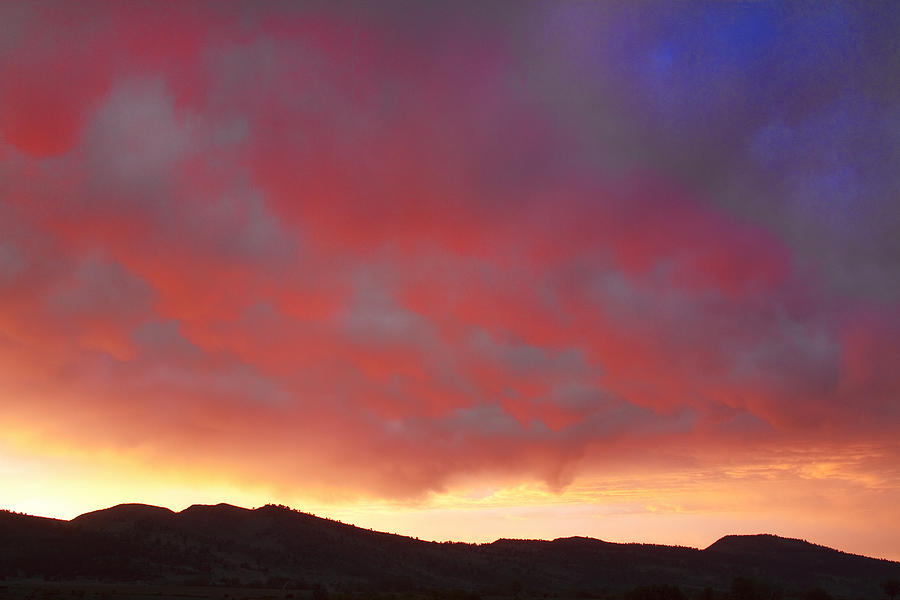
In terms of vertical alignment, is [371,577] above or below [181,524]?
below

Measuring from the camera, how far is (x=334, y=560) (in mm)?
139500

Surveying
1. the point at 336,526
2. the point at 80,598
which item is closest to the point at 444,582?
the point at 336,526

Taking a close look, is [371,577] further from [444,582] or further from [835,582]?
[835,582]

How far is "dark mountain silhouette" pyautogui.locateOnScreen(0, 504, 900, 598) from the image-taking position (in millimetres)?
110875

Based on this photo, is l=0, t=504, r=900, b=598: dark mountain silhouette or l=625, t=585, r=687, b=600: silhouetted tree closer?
l=625, t=585, r=687, b=600: silhouetted tree

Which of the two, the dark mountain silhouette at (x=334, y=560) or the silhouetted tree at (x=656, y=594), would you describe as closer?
the silhouetted tree at (x=656, y=594)

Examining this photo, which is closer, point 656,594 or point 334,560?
point 656,594

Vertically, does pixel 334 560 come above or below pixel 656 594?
above

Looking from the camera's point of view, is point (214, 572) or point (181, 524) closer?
point (214, 572)

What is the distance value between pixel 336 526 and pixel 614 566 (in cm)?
6437

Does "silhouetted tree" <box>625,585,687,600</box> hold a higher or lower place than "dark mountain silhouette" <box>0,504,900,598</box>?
lower

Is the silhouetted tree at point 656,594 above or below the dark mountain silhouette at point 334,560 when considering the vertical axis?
below

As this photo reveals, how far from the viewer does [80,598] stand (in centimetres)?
7431

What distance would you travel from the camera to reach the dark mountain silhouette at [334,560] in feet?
364
